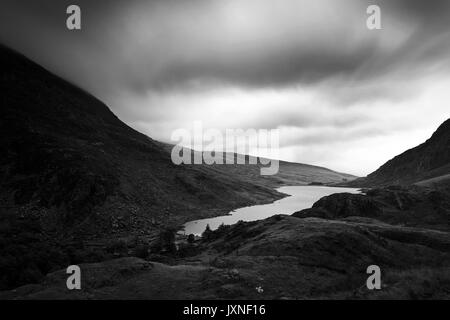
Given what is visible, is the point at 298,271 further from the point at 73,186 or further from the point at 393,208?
the point at 73,186

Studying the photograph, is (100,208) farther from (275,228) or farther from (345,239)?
(345,239)

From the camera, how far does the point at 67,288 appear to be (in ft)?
81.2

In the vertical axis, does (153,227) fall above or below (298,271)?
below

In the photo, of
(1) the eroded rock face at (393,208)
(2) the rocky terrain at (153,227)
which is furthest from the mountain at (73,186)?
(1) the eroded rock face at (393,208)

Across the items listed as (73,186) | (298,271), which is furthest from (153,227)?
(298,271)

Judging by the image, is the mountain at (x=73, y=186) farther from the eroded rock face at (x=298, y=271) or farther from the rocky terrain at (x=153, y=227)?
the eroded rock face at (x=298, y=271)

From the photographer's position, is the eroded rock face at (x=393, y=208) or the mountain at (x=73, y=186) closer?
the mountain at (x=73, y=186)

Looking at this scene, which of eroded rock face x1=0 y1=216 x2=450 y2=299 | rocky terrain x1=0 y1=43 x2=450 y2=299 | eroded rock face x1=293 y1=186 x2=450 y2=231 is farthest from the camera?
eroded rock face x1=293 y1=186 x2=450 y2=231

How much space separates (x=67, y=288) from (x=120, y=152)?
385 ft

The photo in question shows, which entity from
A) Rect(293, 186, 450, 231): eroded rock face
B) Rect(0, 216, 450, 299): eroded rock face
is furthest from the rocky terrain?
Rect(293, 186, 450, 231): eroded rock face

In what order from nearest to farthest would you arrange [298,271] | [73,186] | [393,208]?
[298,271] < [393,208] < [73,186]

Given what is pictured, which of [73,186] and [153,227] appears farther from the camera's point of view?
[73,186]

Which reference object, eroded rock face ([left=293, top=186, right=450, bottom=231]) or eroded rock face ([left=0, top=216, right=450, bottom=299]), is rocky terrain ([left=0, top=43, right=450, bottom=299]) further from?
eroded rock face ([left=293, top=186, right=450, bottom=231])
